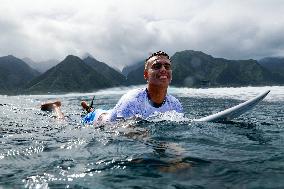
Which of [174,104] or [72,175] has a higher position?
[174,104]

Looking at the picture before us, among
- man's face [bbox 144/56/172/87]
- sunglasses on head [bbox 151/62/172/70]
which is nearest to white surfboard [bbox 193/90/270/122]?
man's face [bbox 144/56/172/87]

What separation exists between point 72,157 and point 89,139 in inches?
74.7

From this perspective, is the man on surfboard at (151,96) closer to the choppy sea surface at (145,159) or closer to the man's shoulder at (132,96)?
the man's shoulder at (132,96)

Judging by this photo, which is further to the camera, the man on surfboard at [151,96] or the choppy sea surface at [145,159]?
the man on surfboard at [151,96]

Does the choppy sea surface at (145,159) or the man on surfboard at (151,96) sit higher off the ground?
the man on surfboard at (151,96)

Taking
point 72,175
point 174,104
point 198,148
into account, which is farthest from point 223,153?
point 174,104

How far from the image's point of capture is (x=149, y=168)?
560 cm

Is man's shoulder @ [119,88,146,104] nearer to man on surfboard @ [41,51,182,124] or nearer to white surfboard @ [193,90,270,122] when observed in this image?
man on surfboard @ [41,51,182,124]

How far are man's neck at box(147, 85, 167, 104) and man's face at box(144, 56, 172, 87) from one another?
21cm

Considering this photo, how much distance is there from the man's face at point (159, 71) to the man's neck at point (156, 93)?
211 mm

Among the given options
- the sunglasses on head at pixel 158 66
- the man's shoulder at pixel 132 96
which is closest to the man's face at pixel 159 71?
the sunglasses on head at pixel 158 66

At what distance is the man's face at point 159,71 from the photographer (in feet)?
33.9

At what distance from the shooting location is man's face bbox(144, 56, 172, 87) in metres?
10.3

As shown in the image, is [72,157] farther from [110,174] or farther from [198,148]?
[198,148]
